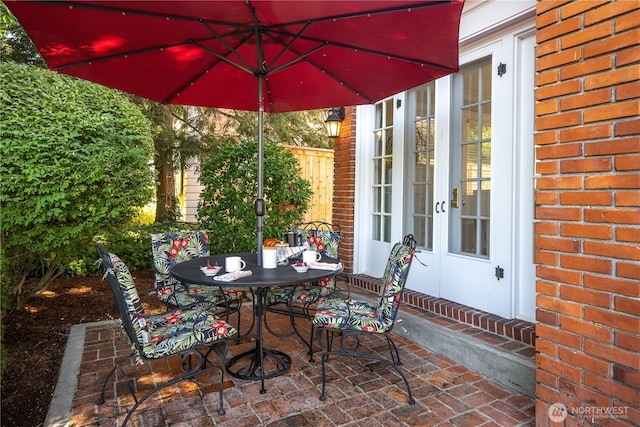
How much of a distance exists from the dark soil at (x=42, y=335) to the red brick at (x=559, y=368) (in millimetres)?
2608

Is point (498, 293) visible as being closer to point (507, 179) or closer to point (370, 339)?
point (507, 179)

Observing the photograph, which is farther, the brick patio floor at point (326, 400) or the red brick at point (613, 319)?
the brick patio floor at point (326, 400)

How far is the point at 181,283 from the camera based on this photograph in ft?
10.2

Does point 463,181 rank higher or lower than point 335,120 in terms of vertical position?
lower

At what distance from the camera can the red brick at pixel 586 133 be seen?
1615 mm

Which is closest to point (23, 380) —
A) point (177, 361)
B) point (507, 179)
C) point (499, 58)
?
point (177, 361)

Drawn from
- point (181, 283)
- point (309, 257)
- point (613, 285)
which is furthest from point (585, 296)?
point (181, 283)

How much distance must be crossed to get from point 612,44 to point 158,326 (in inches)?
108

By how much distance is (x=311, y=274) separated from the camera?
239 centimetres

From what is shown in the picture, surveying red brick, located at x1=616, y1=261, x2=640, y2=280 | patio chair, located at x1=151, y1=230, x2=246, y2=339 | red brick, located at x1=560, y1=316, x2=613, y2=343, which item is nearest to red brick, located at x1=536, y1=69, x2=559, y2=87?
red brick, located at x1=616, y1=261, x2=640, y2=280

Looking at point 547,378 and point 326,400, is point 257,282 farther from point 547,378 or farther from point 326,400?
point 547,378

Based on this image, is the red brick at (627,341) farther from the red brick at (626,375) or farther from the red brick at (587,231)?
the red brick at (587,231)

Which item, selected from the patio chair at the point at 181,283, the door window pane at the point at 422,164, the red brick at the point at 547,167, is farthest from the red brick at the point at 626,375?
the patio chair at the point at 181,283

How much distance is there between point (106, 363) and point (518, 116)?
3.57 m
